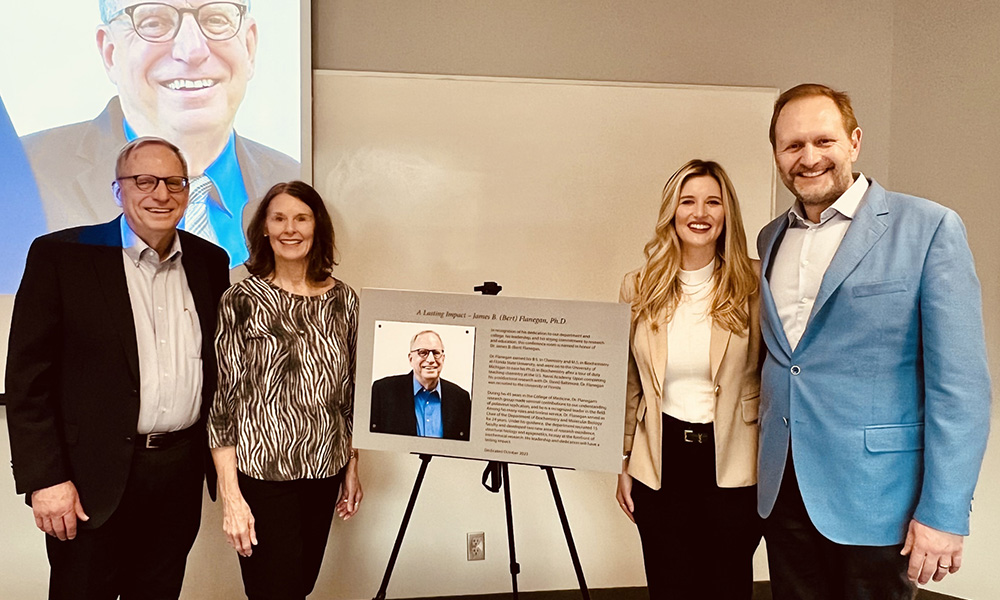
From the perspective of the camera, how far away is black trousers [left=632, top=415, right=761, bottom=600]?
6.14ft

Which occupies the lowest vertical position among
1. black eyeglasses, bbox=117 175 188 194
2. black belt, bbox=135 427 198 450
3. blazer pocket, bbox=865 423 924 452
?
black belt, bbox=135 427 198 450

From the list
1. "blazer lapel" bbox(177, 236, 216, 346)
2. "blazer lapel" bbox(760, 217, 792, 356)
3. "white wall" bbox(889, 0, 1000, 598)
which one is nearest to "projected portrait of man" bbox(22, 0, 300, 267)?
"blazer lapel" bbox(177, 236, 216, 346)

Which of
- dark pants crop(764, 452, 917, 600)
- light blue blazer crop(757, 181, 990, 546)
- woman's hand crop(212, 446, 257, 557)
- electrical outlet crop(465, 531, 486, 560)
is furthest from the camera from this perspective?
electrical outlet crop(465, 531, 486, 560)

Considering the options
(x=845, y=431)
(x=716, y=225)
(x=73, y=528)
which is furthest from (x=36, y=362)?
(x=845, y=431)

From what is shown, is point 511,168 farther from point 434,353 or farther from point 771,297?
point 771,297

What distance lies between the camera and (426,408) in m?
2.00

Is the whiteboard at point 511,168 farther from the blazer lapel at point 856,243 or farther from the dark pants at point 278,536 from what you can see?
the blazer lapel at point 856,243

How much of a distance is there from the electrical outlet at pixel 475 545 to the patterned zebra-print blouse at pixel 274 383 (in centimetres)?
125

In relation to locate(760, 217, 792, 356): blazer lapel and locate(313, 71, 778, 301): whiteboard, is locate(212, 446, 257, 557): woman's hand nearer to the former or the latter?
locate(313, 71, 778, 301): whiteboard

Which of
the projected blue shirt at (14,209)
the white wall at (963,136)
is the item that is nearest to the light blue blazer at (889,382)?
the white wall at (963,136)

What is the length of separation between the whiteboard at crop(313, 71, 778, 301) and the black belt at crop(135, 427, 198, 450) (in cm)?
106

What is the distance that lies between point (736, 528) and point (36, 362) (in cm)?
200

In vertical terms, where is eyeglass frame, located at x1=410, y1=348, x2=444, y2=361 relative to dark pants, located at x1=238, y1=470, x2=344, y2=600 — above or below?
above

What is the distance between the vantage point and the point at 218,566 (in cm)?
285
